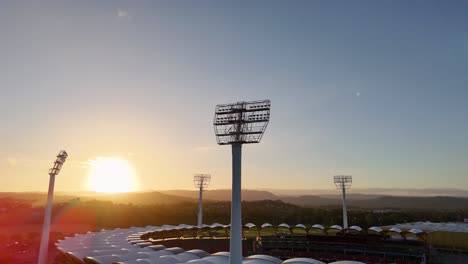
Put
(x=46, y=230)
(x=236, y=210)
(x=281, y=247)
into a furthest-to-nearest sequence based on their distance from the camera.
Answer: (x=281, y=247) → (x=46, y=230) → (x=236, y=210)

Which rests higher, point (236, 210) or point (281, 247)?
point (236, 210)

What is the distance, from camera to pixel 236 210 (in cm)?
2397

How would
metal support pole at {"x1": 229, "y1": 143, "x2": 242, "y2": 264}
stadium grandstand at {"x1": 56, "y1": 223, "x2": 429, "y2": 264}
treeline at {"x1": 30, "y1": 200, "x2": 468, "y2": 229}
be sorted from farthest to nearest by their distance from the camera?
treeline at {"x1": 30, "y1": 200, "x2": 468, "y2": 229}
stadium grandstand at {"x1": 56, "y1": 223, "x2": 429, "y2": 264}
metal support pole at {"x1": 229, "y1": 143, "x2": 242, "y2": 264}

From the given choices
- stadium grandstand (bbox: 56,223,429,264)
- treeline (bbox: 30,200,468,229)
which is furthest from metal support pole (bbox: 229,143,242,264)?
treeline (bbox: 30,200,468,229)

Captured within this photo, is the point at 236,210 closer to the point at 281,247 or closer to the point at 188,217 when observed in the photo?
the point at 281,247

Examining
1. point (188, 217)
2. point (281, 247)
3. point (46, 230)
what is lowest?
point (188, 217)

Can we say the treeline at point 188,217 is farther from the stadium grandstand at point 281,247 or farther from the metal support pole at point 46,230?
the metal support pole at point 46,230

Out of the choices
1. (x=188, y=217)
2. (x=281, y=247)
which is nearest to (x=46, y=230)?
(x=281, y=247)

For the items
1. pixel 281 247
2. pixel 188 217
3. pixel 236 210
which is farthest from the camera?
pixel 188 217

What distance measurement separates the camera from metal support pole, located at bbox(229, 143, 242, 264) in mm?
23250

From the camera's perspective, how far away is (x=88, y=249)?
126 ft

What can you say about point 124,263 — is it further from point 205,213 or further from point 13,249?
point 205,213

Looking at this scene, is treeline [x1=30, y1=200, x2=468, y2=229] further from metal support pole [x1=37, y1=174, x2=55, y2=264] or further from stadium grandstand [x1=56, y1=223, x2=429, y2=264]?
metal support pole [x1=37, y1=174, x2=55, y2=264]

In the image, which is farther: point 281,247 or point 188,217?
point 188,217
